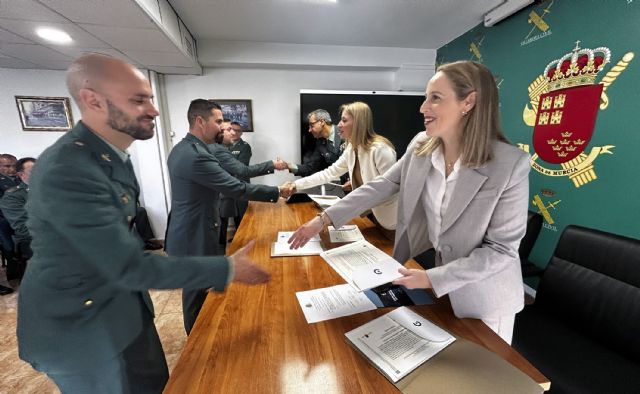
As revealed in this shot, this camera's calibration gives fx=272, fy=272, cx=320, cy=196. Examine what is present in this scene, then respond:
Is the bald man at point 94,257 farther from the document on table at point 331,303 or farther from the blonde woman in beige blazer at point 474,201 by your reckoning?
the blonde woman in beige blazer at point 474,201

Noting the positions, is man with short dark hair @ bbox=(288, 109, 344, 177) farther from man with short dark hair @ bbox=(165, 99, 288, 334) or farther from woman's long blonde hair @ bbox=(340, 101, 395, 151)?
man with short dark hair @ bbox=(165, 99, 288, 334)

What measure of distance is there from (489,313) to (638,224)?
1975 millimetres

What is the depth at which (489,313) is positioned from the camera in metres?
0.98

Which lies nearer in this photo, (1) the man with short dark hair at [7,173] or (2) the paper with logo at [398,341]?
(2) the paper with logo at [398,341]

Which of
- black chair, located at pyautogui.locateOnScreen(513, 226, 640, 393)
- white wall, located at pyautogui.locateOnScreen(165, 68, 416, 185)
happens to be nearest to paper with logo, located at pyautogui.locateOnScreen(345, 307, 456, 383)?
black chair, located at pyautogui.locateOnScreen(513, 226, 640, 393)

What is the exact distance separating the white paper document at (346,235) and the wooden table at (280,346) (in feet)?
1.32

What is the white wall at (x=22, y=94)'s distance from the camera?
12.5 ft

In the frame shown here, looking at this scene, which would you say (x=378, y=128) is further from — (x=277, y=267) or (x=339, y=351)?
(x=339, y=351)

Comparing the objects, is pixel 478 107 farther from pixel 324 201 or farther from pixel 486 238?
pixel 324 201

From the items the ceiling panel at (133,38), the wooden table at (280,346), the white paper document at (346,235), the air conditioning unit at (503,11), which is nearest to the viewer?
the wooden table at (280,346)

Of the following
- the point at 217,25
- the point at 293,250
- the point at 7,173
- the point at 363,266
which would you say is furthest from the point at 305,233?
the point at 7,173

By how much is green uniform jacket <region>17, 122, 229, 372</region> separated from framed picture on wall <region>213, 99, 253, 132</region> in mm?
3655

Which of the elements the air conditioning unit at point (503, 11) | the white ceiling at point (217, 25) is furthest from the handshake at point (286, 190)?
the air conditioning unit at point (503, 11)

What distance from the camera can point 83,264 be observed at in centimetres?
84
